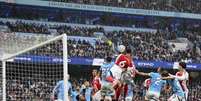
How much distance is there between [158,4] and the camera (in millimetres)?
46250

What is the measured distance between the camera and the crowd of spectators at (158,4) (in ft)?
144

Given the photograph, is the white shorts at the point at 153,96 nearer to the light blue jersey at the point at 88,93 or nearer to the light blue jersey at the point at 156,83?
the light blue jersey at the point at 156,83

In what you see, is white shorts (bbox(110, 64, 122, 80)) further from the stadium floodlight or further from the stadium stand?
the stadium stand

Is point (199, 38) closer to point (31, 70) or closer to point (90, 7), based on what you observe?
point (90, 7)

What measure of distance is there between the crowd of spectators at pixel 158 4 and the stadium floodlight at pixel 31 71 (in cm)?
3108

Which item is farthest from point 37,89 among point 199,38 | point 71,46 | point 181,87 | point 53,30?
point 199,38

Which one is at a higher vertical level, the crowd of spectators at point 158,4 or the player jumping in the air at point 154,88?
the player jumping in the air at point 154,88

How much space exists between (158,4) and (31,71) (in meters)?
36.1

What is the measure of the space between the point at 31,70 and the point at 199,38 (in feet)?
119

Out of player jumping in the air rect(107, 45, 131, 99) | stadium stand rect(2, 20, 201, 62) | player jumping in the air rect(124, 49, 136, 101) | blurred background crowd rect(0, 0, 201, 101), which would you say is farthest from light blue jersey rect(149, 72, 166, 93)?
stadium stand rect(2, 20, 201, 62)

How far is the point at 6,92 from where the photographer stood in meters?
11.2

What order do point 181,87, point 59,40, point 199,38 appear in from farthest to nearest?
point 199,38
point 181,87
point 59,40

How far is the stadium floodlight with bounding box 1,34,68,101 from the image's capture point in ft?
34.5

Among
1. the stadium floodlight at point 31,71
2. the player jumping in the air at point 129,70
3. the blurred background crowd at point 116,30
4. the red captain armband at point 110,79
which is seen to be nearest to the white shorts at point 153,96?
the player jumping in the air at point 129,70
